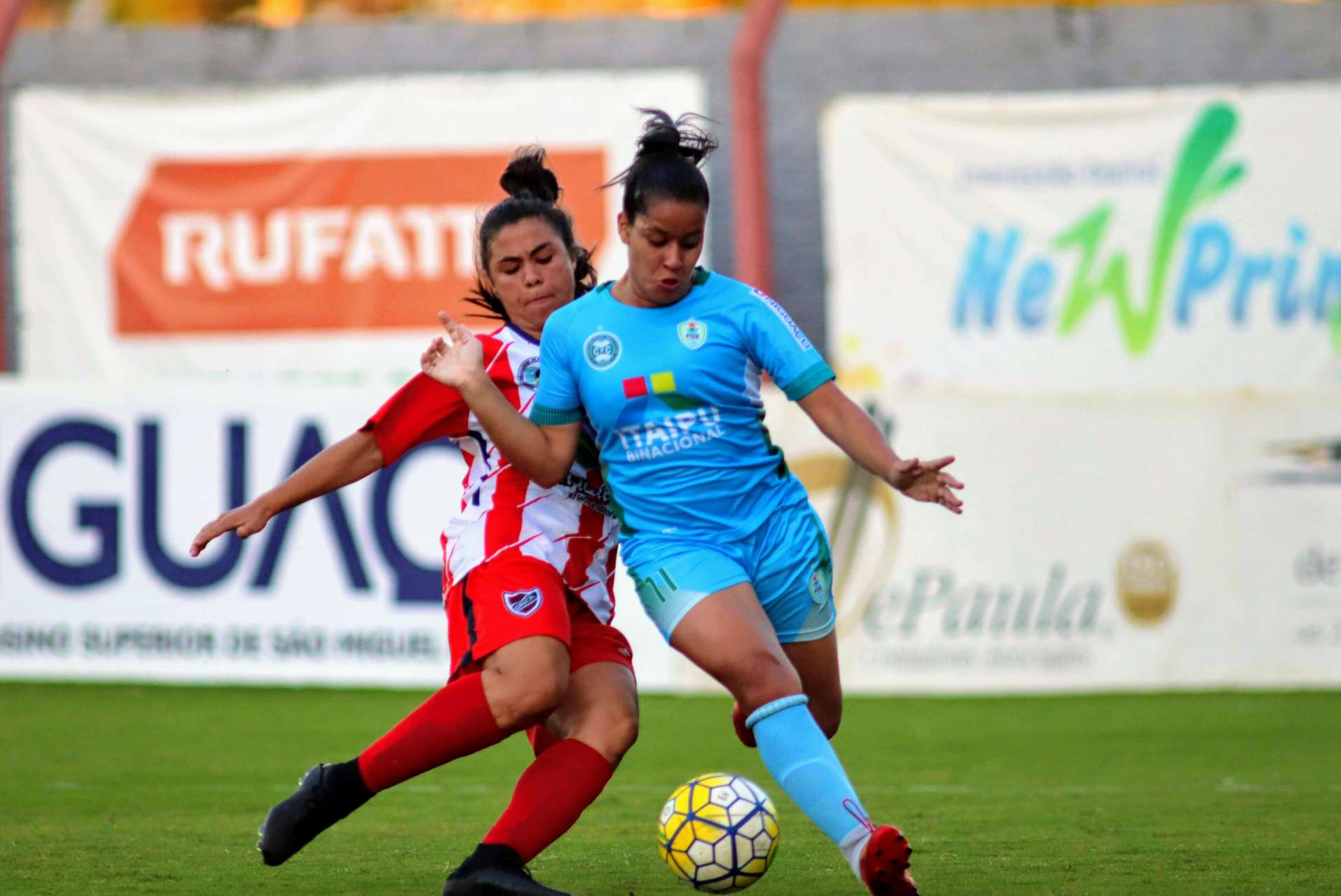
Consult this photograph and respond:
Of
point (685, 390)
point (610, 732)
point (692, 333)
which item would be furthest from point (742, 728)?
point (692, 333)

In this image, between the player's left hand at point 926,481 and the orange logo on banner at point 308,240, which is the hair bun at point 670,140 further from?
the orange logo on banner at point 308,240

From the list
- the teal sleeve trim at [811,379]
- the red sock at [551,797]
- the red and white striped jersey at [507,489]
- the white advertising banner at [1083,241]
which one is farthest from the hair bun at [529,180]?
the white advertising banner at [1083,241]

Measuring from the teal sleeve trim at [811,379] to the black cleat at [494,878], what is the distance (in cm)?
123

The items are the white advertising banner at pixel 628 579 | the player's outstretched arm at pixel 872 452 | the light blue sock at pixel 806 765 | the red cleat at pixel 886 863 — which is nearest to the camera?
the red cleat at pixel 886 863

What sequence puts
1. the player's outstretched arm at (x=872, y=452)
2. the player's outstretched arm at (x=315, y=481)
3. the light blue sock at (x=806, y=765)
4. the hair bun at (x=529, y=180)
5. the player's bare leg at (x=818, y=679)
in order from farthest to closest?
the hair bun at (x=529, y=180) → the player's outstretched arm at (x=315, y=481) → the player's bare leg at (x=818, y=679) → the player's outstretched arm at (x=872, y=452) → the light blue sock at (x=806, y=765)

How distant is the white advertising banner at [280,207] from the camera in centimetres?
1316

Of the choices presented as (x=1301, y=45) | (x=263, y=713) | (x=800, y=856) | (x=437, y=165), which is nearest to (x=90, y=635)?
(x=263, y=713)

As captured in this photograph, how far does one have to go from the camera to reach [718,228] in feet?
45.6

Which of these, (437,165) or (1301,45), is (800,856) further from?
(1301,45)

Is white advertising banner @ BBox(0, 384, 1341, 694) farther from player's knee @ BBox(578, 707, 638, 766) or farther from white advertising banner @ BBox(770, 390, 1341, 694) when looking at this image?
Result: player's knee @ BBox(578, 707, 638, 766)

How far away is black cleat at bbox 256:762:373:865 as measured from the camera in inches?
170

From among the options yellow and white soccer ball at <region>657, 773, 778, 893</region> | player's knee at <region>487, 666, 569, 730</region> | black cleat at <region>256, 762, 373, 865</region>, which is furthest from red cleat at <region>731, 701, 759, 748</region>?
black cleat at <region>256, 762, 373, 865</region>

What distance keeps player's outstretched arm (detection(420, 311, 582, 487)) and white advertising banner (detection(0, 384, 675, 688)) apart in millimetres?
5226

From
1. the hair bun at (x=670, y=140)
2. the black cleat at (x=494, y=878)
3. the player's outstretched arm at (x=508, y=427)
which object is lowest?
the black cleat at (x=494, y=878)
